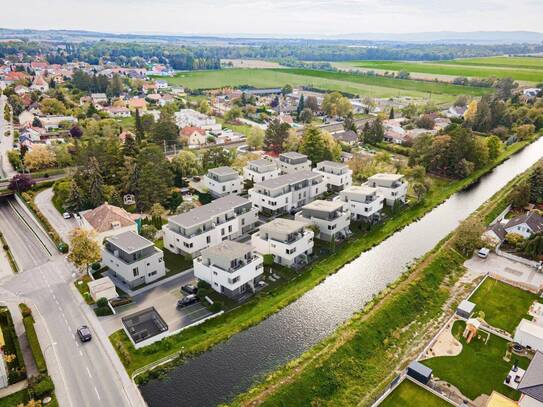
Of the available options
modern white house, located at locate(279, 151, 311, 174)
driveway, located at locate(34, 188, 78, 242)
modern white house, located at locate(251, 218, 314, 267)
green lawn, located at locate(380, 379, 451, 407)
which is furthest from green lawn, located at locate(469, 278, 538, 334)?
driveway, located at locate(34, 188, 78, 242)

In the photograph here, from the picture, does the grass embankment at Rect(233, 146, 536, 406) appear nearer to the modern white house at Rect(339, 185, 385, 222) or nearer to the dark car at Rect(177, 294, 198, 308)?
the dark car at Rect(177, 294, 198, 308)

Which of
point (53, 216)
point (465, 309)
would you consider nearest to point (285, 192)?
point (465, 309)

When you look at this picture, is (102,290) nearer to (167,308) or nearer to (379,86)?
(167,308)

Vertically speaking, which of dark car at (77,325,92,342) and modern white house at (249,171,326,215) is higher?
modern white house at (249,171,326,215)

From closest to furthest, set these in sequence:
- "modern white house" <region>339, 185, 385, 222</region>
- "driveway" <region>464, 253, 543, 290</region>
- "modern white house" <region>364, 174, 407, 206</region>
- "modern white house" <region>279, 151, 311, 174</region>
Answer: "driveway" <region>464, 253, 543, 290</region>, "modern white house" <region>339, 185, 385, 222</region>, "modern white house" <region>364, 174, 407, 206</region>, "modern white house" <region>279, 151, 311, 174</region>

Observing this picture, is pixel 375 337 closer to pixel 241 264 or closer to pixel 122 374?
pixel 241 264

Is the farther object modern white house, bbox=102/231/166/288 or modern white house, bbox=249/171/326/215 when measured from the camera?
modern white house, bbox=249/171/326/215
